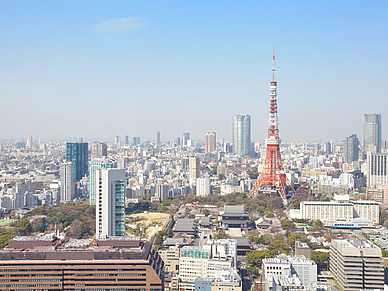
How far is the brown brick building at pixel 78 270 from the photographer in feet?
22.9

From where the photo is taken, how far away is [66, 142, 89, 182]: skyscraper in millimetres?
25703

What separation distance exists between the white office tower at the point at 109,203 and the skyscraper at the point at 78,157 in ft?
49.7

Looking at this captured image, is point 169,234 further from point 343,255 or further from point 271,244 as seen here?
point 343,255

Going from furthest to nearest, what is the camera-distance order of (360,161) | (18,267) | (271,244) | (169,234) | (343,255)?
(360,161)
(169,234)
(271,244)
(343,255)
(18,267)

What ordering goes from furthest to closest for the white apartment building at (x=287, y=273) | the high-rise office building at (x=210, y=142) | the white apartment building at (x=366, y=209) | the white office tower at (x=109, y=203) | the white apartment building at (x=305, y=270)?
1. the high-rise office building at (x=210, y=142)
2. the white apartment building at (x=366, y=209)
3. the white office tower at (x=109, y=203)
4. the white apartment building at (x=305, y=270)
5. the white apartment building at (x=287, y=273)

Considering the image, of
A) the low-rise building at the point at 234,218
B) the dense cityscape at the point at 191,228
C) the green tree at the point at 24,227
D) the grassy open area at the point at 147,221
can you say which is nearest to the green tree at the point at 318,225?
the dense cityscape at the point at 191,228

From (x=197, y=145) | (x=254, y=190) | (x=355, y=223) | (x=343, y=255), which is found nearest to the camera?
(x=343, y=255)

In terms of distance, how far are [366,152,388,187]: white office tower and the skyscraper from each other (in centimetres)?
1619

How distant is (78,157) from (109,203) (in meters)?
16.1

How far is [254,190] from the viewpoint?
20625mm

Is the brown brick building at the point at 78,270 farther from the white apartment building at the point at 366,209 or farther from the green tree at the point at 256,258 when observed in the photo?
the white apartment building at the point at 366,209

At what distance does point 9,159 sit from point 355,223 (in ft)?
88.8

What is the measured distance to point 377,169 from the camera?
24.5 m

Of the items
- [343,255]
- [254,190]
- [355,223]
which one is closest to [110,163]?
[343,255]
